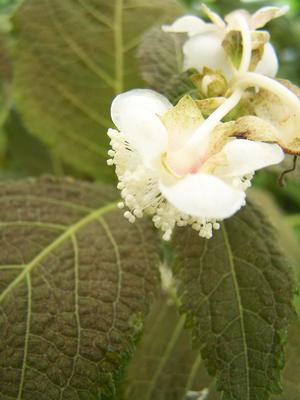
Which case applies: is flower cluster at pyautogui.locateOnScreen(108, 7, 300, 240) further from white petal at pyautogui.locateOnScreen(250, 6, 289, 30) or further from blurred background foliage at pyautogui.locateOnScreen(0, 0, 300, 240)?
blurred background foliage at pyautogui.locateOnScreen(0, 0, 300, 240)

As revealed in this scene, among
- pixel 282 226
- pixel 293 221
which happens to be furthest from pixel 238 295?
pixel 293 221

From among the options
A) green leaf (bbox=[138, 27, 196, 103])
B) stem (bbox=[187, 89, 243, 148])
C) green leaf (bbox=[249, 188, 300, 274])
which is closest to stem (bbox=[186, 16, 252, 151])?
stem (bbox=[187, 89, 243, 148])

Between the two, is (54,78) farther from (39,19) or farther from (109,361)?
(109,361)

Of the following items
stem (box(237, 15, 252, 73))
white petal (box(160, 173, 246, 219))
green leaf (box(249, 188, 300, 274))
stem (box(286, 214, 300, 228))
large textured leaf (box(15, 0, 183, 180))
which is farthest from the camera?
stem (box(286, 214, 300, 228))

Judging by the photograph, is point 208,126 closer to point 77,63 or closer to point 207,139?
point 207,139

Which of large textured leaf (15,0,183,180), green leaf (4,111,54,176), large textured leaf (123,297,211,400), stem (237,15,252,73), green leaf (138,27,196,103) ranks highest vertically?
green leaf (4,111,54,176)

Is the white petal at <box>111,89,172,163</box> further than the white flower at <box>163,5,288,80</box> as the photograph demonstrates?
No

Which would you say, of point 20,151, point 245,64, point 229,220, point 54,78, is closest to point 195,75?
point 245,64

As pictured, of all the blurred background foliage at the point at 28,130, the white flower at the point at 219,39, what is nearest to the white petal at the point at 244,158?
the white flower at the point at 219,39

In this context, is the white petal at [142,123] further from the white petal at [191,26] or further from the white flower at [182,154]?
the white petal at [191,26]
